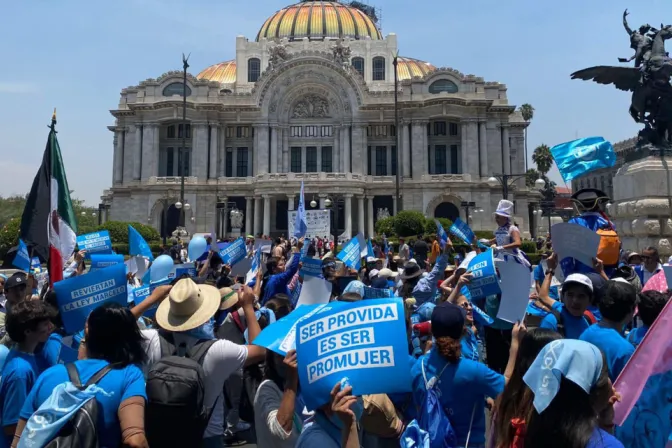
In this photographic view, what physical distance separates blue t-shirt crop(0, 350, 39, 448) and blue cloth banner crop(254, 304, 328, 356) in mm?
1846

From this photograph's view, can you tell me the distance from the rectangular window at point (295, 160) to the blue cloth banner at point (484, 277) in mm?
50204

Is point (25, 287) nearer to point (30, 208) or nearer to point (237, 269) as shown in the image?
point (30, 208)

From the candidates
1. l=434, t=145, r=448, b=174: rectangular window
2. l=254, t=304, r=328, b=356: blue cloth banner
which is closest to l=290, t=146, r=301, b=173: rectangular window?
l=434, t=145, r=448, b=174: rectangular window

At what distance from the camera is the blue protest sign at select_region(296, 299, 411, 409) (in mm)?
2982

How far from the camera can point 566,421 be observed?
2.56 meters

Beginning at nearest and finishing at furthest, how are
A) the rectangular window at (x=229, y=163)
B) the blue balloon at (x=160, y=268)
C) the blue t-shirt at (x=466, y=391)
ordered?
the blue t-shirt at (x=466, y=391) < the blue balloon at (x=160, y=268) < the rectangular window at (x=229, y=163)

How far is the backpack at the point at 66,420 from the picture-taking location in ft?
9.56

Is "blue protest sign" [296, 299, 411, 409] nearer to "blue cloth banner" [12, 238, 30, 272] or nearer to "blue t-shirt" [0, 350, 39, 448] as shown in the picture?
"blue t-shirt" [0, 350, 39, 448]

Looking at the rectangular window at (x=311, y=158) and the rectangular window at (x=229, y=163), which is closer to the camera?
the rectangular window at (x=311, y=158)

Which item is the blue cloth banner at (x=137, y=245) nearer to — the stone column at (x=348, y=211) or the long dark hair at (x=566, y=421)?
the long dark hair at (x=566, y=421)

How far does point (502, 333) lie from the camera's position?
7.15 metres

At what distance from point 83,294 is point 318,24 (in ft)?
215

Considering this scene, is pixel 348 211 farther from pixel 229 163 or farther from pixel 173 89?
pixel 173 89

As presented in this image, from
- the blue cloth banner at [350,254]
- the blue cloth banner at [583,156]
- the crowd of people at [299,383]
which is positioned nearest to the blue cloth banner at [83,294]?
the crowd of people at [299,383]
